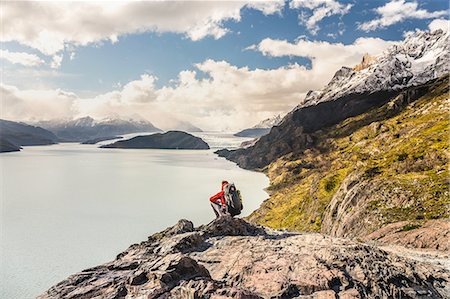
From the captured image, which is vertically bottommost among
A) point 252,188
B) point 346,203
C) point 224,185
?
point 252,188

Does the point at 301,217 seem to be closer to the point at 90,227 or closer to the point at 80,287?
the point at 90,227

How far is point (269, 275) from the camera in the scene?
15.8 meters

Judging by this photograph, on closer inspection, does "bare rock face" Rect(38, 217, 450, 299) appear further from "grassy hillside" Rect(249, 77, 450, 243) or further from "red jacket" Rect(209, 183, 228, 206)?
"grassy hillside" Rect(249, 77, 450, 243)

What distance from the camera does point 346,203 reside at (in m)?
48.7

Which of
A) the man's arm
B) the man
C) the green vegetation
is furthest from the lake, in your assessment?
the green vegetation

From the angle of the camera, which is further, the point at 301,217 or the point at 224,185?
the point at 301,217

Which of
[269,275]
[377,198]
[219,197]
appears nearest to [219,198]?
[219,197]

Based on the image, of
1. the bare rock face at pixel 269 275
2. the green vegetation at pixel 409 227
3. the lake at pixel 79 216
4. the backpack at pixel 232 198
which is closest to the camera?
the bare rock face at pixel 269 275

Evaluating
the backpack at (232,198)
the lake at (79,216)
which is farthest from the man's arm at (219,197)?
the lake at (79,216)

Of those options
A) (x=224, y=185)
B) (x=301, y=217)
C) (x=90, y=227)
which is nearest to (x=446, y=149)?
(x=301, y=217)

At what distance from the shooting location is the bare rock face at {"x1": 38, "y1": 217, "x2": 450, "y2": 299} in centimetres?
1473

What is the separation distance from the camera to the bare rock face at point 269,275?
48.3 feet

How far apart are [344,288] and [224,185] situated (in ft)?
42.5

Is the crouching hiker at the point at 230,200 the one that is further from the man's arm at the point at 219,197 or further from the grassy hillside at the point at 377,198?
the grassy hillside at the point at 377,198
